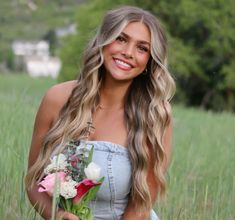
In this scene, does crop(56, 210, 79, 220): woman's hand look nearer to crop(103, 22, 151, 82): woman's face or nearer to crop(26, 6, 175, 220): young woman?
crop(26, 6, 175, 220): young woman

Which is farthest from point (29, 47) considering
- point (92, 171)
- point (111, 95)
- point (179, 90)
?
point (92, 171)

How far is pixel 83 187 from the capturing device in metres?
2.03

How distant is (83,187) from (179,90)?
16126 millimetres

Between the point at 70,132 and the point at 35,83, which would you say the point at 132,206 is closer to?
the point at 70,132

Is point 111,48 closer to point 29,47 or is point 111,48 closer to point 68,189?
point 68,189

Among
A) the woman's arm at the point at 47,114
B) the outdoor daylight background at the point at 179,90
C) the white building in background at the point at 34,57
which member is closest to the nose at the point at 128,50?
the woman's arm at the point at 47,114

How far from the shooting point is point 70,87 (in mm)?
2506

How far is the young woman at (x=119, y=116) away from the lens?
7.78 ft

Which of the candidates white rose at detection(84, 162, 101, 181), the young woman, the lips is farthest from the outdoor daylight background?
white rose at detection(84, 162, 101, 181)

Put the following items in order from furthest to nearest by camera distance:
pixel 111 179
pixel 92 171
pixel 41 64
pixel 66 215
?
pixel 41 64 < pixel 111 179 < pixel 66 215 < pixel 92 171

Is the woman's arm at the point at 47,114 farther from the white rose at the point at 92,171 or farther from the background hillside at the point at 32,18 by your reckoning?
the background hillside at the point at 32,18

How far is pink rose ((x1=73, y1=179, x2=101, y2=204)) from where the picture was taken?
6.57 feet

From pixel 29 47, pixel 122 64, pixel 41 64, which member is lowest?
pixel 41 64

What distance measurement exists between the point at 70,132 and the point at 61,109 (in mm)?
131
